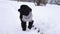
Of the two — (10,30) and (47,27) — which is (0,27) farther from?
(47,27)

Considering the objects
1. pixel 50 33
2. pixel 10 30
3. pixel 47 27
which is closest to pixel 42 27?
pixel 47 27

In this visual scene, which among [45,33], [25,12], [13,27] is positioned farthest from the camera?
[13,27]

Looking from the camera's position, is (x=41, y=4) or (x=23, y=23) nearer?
(x=23, y=23)

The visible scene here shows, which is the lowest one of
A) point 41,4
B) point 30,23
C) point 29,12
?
point 41,4

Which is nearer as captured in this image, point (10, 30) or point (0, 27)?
point (10, 30)

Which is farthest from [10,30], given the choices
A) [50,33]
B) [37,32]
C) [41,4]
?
[41,4]

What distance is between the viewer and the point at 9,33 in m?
7.02

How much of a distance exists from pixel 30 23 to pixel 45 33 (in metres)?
0.65

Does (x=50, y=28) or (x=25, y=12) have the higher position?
(x=25, y=12)

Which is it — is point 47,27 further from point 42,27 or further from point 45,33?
point 45,33

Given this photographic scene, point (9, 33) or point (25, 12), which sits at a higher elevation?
point (25, 12)

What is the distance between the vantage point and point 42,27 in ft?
26.6

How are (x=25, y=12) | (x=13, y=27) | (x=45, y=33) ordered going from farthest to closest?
(x=13, y=27), (x=45, y=33), (x=25, y=12)

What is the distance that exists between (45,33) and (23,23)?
0.87 metres
